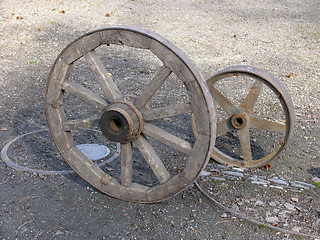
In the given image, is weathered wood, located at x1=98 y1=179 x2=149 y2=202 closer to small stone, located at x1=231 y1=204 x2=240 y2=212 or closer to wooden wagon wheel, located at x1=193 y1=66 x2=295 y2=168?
small stone, located at x1=231 y1=204 x2=240 y2=212

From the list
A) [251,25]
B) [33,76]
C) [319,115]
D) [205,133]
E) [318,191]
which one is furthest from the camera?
[251,25]

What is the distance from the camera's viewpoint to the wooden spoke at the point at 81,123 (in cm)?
318

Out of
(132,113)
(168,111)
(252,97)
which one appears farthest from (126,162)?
(252,97)

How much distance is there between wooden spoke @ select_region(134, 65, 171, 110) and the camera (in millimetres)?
2841

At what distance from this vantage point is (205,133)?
2775 mm

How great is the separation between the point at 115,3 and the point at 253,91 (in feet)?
19.7

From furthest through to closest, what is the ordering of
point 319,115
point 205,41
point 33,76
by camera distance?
point 205,41 < point 33,76 < point 319,115

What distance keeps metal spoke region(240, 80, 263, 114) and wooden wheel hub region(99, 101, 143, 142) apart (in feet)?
4.24

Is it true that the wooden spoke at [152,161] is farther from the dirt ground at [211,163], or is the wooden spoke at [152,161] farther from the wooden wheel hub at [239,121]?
the wooden wheel hub at [239,121]

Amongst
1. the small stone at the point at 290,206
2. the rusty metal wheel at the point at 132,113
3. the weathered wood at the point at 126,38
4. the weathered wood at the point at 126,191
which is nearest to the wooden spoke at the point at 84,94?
the rusty metal wheel at the point at 132,113

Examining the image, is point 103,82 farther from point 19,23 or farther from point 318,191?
point 19,23

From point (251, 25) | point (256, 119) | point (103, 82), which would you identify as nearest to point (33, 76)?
point (103, 82)

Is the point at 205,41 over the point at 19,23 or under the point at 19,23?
over

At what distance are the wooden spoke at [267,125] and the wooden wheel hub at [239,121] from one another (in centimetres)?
7
